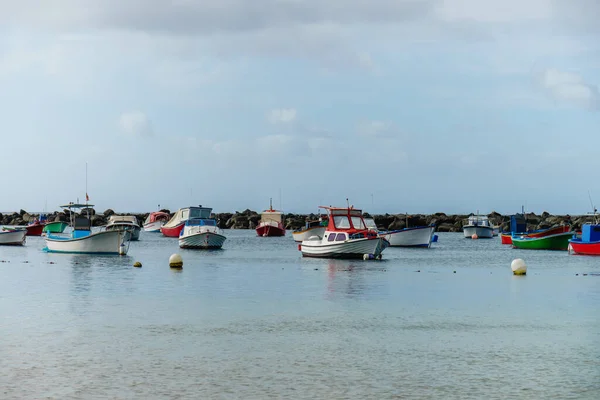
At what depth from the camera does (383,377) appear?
1777 cm

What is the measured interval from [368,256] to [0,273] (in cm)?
2293

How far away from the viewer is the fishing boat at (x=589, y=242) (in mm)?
64125

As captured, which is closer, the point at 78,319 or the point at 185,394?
the point at 185,394

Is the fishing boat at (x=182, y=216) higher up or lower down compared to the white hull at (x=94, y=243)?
higher up

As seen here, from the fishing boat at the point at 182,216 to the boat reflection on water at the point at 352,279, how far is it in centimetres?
5034

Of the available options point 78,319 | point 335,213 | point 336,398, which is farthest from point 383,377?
point 335,213

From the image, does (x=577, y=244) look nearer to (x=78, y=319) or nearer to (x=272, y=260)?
(x=272, y=260)

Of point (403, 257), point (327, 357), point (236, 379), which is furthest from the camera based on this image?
point (403, 257)

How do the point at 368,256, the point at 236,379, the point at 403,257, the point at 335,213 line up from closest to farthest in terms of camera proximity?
the point at 236,379
the point at 368,256
the point at 335,213
the point at 403,257

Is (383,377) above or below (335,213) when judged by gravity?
below

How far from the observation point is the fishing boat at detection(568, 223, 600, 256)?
64125 mm

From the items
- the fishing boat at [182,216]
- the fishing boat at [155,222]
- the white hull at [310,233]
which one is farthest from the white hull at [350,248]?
the fishing boat at [155,222]

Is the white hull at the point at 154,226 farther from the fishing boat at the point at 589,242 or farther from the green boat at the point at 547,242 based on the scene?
the fishing boat at the point at 589,242

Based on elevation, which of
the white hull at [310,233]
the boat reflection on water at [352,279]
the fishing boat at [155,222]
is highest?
the fishing boat at [155,222]
